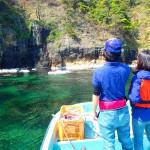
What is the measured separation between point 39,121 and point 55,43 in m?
37.1

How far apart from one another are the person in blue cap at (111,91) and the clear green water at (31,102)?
731 cm

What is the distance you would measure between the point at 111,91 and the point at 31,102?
19.0 m

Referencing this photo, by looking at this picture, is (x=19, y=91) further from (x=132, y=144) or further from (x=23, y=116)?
(x=132, y=144)

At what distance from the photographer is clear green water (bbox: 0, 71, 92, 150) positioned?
16.1 m

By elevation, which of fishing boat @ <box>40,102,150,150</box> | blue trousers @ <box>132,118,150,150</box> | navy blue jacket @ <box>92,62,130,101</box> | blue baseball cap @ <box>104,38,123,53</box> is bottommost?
fishing boat @ <box>40,102,150,150</box>

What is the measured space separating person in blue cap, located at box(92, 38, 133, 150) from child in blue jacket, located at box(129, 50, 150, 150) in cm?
23

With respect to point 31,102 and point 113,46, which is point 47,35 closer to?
point 31,102

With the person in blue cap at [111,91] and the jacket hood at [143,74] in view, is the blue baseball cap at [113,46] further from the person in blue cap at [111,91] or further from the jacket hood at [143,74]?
the jacket hood at [143,74]

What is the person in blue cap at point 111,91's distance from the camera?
7324mm

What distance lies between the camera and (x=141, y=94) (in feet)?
24.7

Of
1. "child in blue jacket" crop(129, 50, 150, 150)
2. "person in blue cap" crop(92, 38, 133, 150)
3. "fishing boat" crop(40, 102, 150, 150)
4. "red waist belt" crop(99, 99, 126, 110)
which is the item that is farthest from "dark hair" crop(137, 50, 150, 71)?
"fishing boat" crop(40, 102, 150, 150)

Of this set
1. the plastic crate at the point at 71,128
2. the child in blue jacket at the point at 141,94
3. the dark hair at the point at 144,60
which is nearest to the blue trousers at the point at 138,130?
the child in blue jacket at the point at 141,94

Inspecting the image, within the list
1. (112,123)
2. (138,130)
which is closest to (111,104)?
(112,123)

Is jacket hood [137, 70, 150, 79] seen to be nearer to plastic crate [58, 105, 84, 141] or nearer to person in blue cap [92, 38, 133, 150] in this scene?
person in blue cap [92, 38, 133, 150]
